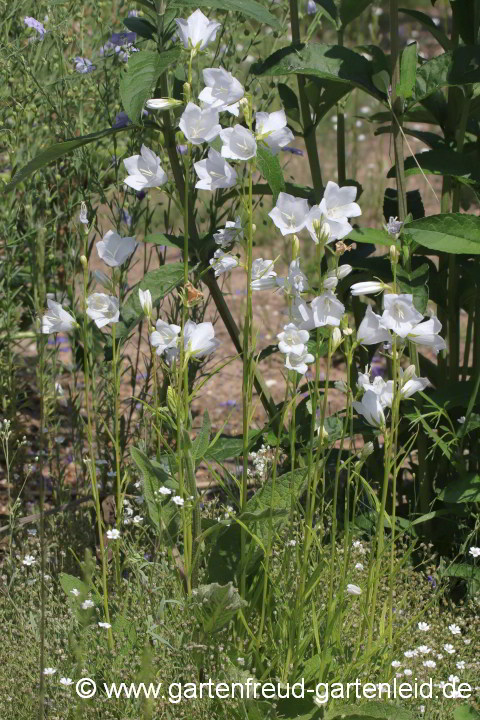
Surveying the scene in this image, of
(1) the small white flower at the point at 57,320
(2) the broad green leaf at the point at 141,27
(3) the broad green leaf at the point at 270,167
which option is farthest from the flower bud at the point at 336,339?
(2) the broad green leaf at the point at 141,27

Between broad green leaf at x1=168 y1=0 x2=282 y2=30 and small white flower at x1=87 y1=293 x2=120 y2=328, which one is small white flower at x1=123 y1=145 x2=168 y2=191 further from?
broad green leaf at x1=168 y1=0 x2=282 y2=30

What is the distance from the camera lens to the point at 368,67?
6.81ft

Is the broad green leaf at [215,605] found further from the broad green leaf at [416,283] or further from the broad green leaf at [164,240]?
the broad green leaf at [164,240]

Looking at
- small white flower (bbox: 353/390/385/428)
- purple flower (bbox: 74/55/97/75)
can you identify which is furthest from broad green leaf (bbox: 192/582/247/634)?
purple flower (bbox: 74/55/97/75)

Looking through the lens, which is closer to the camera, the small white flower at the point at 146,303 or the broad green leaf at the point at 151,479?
the small white flower at the point at 146,303

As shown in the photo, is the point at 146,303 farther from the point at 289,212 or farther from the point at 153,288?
the point at 153,288

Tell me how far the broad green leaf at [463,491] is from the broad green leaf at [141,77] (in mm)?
1137

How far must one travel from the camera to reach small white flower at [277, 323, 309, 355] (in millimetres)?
1470

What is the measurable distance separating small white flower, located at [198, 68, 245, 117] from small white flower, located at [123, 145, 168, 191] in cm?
18

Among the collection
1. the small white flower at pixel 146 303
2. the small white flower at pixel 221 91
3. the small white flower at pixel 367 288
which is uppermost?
the small white flower at pixel 221 91

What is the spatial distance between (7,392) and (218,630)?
1.52 metres

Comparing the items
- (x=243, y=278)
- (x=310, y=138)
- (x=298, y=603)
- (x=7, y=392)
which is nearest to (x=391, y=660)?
(x=298, y=603)

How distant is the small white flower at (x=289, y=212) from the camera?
1548 millimetres

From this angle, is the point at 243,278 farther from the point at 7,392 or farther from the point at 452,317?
the point at 452,317
